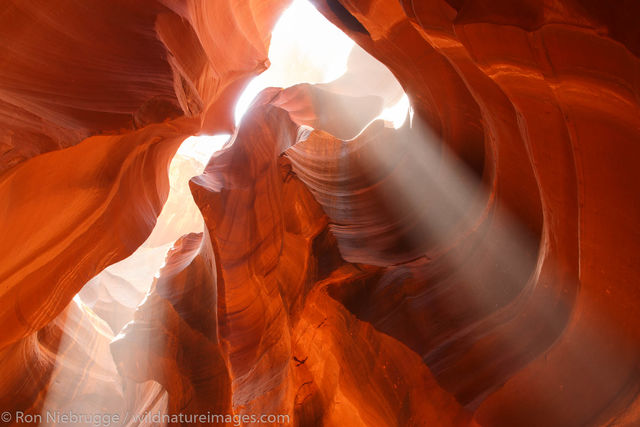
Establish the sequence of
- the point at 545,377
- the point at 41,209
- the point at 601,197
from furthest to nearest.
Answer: the point at 41,209 < the point at 545,377 < the point at 601,197

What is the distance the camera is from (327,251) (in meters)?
5.05

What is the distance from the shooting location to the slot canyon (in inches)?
83.7

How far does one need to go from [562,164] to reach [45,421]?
26.2 feet

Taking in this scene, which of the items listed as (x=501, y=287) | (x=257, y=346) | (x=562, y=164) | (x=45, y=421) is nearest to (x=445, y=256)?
(x=501, y=287)

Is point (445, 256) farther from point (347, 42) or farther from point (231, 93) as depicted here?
point (347, 42)

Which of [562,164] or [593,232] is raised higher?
[562,164]

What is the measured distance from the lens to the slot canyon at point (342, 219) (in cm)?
213

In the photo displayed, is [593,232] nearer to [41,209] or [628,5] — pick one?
[628,5]

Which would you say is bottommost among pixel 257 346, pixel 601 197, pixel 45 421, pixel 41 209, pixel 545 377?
pixel 45 421

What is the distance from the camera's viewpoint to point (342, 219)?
5.45m

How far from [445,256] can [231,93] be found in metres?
4.43

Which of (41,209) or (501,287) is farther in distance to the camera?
(501,287)

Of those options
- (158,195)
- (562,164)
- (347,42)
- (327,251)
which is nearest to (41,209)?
(158,195)

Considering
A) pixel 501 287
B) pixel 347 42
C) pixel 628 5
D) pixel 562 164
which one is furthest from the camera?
pixel 347 42
